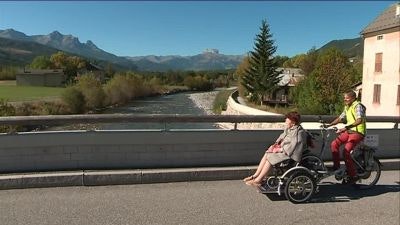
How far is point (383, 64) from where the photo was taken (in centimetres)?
4162

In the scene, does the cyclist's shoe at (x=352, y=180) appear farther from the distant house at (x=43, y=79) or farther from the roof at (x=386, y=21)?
the distant house at (x=43, y=79)

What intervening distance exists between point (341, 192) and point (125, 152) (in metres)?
3.53

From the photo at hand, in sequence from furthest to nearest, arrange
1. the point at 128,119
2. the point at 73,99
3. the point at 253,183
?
1. the point at 73,99
2. the point at 128,119
3. the point at 253,183

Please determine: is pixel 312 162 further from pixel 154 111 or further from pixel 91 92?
pixel 91 92

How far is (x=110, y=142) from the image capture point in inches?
296

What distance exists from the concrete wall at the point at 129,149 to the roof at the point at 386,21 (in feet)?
118

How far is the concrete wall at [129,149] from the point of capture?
7.21 meters

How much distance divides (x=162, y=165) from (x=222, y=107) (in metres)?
64.2

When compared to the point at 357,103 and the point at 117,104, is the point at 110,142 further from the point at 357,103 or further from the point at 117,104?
the point at 117,104

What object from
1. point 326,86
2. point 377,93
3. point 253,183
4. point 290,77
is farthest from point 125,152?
point 290,77

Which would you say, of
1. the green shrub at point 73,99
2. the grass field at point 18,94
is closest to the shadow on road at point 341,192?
the grass field at point 18,94

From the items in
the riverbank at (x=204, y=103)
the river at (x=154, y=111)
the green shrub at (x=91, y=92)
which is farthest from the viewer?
the riverbank at (x=204, y=103)

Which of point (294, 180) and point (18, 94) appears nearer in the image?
point (294, 180)

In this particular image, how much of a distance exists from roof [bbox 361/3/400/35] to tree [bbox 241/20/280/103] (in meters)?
35.8
